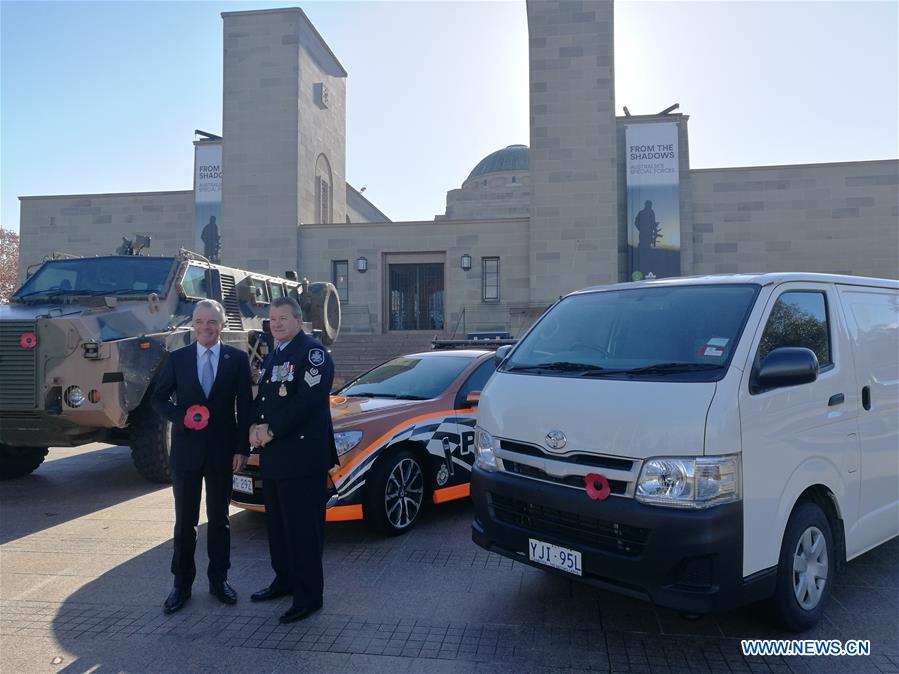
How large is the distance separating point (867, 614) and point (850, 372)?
1430 mm

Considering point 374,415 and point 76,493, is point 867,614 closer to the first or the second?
point 374,415

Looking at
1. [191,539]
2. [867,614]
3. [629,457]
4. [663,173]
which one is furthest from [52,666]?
[663,173]

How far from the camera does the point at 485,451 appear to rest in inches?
156

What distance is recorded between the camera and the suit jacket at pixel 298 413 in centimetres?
376

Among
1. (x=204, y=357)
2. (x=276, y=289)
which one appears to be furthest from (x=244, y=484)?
(x=276, y=289)

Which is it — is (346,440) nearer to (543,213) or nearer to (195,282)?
(195,282)

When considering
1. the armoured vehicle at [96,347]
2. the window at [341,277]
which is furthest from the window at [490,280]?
the armoured vehicle at [96,347]

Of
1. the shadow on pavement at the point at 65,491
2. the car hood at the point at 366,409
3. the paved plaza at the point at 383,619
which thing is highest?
the car hood at the point at 366,409

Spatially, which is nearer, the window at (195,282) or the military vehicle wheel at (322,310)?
the window at (195,282)

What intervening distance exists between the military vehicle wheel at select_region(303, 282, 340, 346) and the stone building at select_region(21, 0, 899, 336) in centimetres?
1041

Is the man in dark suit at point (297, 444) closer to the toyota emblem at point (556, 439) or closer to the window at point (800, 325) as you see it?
the toyota emblem at point (556, 439)

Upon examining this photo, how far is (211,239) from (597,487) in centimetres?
2416

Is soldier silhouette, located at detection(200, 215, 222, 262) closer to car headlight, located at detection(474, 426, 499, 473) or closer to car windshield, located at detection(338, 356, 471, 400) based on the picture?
car windshield, located at detection(338, 356, 471, 400)

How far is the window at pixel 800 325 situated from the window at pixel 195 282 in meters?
6.65
